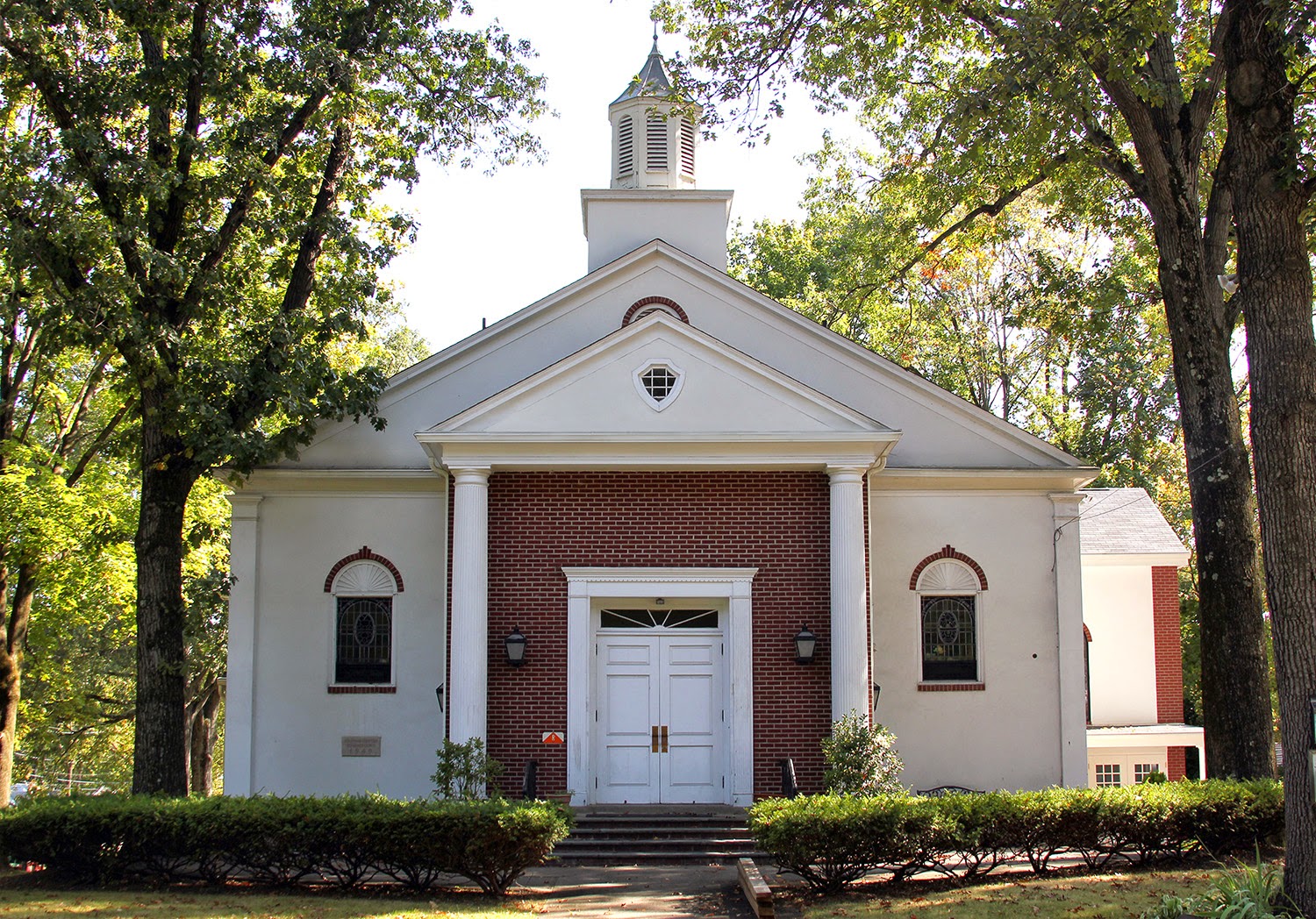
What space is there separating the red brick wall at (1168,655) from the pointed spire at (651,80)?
1270 centimetres

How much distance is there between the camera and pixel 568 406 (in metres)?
14.1

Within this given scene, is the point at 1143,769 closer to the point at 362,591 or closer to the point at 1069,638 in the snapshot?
the point at 1069,638

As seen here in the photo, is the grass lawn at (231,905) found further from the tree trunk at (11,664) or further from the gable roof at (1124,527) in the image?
the gable roof at (1124,527)

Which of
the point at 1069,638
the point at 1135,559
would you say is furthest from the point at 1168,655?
the point at 1069,638

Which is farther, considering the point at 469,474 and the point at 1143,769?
the point at 1143,769

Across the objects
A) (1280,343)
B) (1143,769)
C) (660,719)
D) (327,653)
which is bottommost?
(1143,769)

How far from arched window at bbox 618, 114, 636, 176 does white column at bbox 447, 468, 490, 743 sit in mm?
7620

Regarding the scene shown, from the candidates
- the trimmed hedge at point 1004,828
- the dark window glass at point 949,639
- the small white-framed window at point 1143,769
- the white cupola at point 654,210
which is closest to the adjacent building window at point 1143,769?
the small white-framed window at point 1143,769

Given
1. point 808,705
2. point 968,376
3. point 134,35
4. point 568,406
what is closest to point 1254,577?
point 808,705

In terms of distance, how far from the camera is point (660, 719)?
14664 mm

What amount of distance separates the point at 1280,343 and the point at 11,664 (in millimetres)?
21566

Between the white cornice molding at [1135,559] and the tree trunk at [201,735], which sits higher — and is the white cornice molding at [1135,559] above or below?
above

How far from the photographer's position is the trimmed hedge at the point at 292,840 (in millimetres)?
11117

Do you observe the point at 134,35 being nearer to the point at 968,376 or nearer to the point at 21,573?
the point at 21,573
